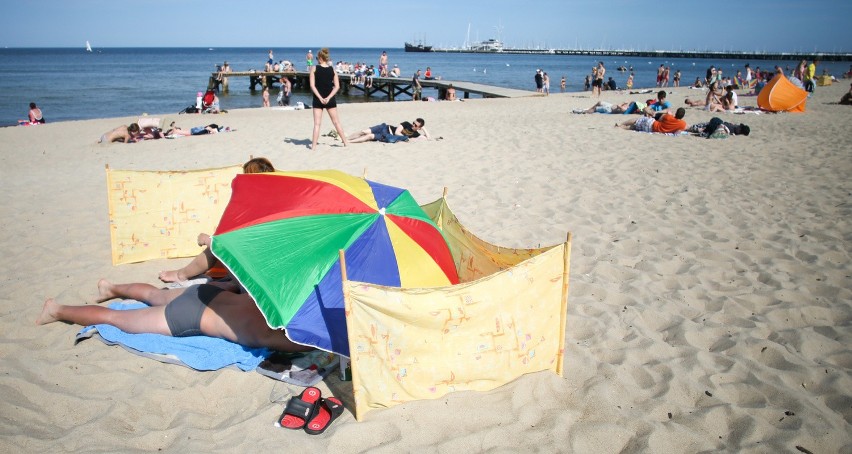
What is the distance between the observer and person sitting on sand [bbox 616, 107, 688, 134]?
11.4 metres

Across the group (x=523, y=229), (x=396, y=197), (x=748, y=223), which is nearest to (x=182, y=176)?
(x=396, y=197)

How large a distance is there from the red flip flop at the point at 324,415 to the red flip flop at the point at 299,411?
25 millimetres

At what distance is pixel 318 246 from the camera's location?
3012 millimetres

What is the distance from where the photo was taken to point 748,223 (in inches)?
223

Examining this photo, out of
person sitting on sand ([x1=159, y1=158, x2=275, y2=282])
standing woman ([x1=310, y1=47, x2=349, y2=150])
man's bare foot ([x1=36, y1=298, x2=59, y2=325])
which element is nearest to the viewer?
man's bare foot ([x1=36, y1=298, x2=59, y2=325])

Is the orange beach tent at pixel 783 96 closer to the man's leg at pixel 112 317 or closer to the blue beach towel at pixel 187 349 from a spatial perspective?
the blue beach towel at pixel 187 349

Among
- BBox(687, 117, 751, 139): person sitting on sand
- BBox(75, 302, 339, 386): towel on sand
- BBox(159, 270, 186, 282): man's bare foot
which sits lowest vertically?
BBox(75, 302, 339, 386): towel on sand

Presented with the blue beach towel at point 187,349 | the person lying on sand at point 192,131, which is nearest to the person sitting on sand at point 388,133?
the person lying on sand at point 192,131

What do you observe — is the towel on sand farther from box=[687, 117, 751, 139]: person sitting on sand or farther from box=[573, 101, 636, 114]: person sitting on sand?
box=[573, 101, 636, 114]: person sitting on sand

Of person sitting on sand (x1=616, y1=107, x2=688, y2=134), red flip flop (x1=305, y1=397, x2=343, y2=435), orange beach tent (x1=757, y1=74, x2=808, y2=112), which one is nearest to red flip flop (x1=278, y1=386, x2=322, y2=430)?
red flip flop (x1=305, y1=397, x2=343, y2=435)

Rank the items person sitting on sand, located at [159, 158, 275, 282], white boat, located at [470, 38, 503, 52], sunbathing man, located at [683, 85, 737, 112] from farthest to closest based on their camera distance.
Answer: white boat, located at [470, 38, 503, 52]
sunbathing man, located at [683, 85, 737, 112]
person sitting on sand, located at [159, 158, 275, 282]

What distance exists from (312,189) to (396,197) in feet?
1.90

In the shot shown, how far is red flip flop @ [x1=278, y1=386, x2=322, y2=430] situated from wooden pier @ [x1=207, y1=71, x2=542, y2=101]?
21527 millimetres

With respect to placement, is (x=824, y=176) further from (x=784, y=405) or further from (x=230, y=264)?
(x=230, y=264)
